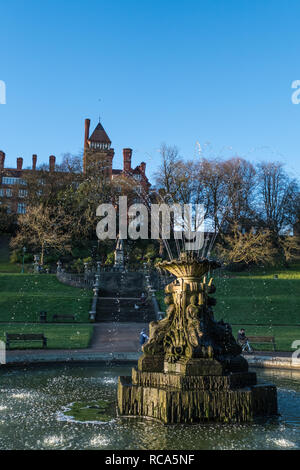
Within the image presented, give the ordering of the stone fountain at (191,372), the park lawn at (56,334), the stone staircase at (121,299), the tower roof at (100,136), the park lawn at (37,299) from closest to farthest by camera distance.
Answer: the stone fountain at (191,372)
the park lawn at (56,334)
the park lawn at (37,299)
the stone staircase at (121,299)
the tower roof at (100,136)

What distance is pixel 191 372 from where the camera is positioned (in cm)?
863

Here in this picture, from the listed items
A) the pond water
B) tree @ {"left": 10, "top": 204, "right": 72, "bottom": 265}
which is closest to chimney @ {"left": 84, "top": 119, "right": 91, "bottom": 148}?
tree @ {"left": 10, "top": 204, "right": 72, "bottom": 265}

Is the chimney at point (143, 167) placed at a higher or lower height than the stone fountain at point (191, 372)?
higher

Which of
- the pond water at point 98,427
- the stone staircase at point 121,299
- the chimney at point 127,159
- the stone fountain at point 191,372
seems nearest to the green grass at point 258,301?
the stone staircase at point 121,299

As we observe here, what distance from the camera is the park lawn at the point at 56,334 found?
1812cm

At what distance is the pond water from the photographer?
7113 millimetres

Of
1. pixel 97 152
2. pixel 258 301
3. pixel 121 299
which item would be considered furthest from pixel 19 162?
pixel 258 301

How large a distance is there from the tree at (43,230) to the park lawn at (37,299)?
1164 centimetres

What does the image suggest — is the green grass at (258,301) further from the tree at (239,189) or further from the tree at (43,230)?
the tree at (43,230)

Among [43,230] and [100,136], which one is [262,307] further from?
[100,136]

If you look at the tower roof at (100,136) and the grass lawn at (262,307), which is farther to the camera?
the tower roof at (100,136)

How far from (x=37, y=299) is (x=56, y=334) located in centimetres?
909

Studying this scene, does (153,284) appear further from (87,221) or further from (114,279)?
(87,221)
